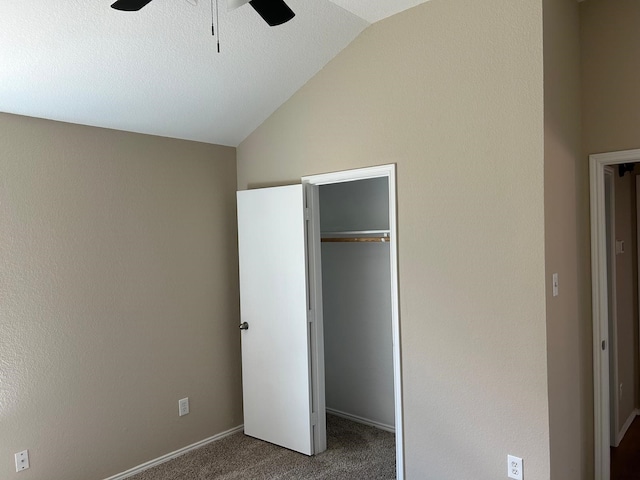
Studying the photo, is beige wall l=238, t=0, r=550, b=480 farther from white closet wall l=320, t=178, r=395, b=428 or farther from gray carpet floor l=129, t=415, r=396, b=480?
white closet wall l=320, t=178, r=395, b=428

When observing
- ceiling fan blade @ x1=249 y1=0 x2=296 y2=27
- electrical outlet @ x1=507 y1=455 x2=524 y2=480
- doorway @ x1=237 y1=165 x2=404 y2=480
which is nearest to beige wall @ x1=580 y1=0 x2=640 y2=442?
doorway @ x1=237 y1=165 x2=404 y2=480

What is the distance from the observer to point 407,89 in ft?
9.29

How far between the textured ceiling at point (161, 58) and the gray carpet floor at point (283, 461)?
2384mm

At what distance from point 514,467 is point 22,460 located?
2.75m

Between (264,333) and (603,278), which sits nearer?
(603,278)

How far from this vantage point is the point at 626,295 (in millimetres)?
3703

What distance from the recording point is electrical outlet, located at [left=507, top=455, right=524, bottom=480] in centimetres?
241

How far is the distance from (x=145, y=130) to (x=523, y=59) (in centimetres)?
244

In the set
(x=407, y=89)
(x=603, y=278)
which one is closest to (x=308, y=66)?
(x=407, y=89)

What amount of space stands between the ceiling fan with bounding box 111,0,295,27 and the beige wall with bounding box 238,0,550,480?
3.84ft

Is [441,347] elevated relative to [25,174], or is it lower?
lower

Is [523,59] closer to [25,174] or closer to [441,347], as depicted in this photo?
[441,347]

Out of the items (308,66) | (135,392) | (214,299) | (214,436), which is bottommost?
(214,436)

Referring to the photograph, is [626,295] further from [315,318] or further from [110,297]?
[110,297]
